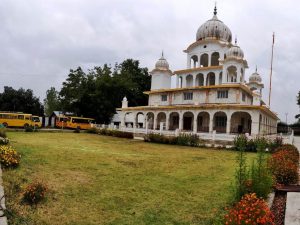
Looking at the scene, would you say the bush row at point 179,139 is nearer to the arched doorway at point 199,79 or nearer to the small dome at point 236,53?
the small dome at point 236,53

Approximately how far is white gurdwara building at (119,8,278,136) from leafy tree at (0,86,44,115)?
95.8 ft

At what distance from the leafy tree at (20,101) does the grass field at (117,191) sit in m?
52.2

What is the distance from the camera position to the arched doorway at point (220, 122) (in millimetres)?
36562

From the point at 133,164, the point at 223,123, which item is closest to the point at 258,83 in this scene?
the point at 223,123

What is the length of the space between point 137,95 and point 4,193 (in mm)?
53337

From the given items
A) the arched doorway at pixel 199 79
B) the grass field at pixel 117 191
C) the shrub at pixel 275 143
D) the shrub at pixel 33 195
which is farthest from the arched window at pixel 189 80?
the shrub at pixel 33 195

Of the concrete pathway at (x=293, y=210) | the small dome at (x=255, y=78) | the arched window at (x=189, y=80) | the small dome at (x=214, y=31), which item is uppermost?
the small dome at (x=214, y=31)

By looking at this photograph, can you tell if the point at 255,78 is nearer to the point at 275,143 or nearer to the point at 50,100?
the point at 275,143

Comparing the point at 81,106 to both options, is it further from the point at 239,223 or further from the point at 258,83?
the point at 239,223

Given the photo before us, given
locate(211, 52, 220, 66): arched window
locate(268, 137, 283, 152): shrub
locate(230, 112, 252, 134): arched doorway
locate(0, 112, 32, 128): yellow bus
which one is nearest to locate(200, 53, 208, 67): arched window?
locate(211, 52, 220, 66): arched window

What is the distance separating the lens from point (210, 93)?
120ft

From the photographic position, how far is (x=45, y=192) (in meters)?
9.47

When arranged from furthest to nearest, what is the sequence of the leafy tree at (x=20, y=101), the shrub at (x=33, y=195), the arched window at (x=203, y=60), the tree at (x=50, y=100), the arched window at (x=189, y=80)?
1. the tree at (x=50, y=100)
2. the leafy tree at (x=20, y=101)
3. the arched window at (x=203, y=60)
4. the arched window at (x=189, y=80)
5. the shrub at (x=33, y=195)

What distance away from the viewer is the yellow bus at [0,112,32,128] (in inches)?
1724
